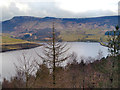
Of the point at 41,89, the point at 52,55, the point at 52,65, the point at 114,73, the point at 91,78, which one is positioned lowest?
the point at 91,78

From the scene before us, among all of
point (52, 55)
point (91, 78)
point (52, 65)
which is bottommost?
point (91, 78)

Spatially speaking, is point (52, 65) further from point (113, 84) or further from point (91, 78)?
point (91, 78)

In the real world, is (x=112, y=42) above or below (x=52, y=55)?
above

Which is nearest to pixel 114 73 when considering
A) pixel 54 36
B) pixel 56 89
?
pixel 56 89

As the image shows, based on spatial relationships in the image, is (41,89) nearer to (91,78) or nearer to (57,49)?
(57,49)

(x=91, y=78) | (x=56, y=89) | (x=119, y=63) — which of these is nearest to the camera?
(x=56, y=89)

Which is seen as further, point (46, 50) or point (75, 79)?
point (75, 79)

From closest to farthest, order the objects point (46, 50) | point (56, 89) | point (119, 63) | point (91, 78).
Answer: point (56, 89)
point (46, 50)
point (119, 63)
point (91, 78)

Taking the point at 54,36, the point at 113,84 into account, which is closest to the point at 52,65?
the point at 54,36

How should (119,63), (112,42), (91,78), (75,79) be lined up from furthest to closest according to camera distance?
(91,78)
(75,79)
(119,63)
(112,42)
